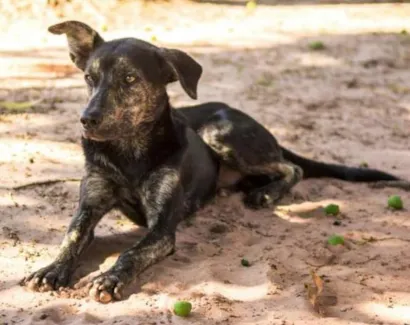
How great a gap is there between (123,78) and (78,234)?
1003 mm

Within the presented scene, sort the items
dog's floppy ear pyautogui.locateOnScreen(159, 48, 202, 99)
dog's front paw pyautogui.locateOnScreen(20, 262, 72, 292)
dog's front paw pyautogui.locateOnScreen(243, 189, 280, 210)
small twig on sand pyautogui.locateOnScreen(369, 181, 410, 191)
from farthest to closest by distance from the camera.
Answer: small twig on sand pyautogui.locateOnScreen(369, 181, 410, 191)
dog's front paw pyautogui.locateOnScreen(243, 189, 280, 210)
dog's floppy ear pyautogui.locateOnScreen(159, 48, 202, 99)
dog's front paw pyautogui.locateOnScreen(20, 262, 72, 292)

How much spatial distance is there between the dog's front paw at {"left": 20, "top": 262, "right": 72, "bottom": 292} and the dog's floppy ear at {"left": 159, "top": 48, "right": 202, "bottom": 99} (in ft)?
4.49

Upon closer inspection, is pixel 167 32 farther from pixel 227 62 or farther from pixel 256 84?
pixel 256 84

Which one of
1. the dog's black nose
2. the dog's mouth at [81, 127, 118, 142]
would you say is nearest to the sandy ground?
the dog's mouth at [81, 127, 118, 142]

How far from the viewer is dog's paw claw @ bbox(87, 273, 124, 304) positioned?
454 cm

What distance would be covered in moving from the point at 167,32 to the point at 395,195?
550 cm

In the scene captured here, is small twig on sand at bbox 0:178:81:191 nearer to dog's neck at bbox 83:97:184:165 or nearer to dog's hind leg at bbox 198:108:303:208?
dog's neck at bbox 83:97:184:165

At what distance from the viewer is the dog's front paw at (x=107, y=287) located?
4547 mm

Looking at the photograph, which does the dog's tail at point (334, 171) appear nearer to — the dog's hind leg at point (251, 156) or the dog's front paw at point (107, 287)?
the dog's hind leg at point (251, 156)

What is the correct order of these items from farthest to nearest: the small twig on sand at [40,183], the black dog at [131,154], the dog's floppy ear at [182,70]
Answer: the small twig on sand at [40,183] < the dog's floppy ear at [182,70] < the black dog at [131,154]

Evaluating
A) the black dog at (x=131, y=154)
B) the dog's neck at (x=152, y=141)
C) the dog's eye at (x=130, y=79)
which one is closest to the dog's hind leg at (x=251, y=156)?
the black dog at (x=131, y=154)

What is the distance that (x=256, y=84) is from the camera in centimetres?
955

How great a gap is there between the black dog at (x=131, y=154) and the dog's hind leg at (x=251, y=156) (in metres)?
0.37

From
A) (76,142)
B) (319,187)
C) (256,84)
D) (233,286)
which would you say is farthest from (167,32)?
(233,286)
